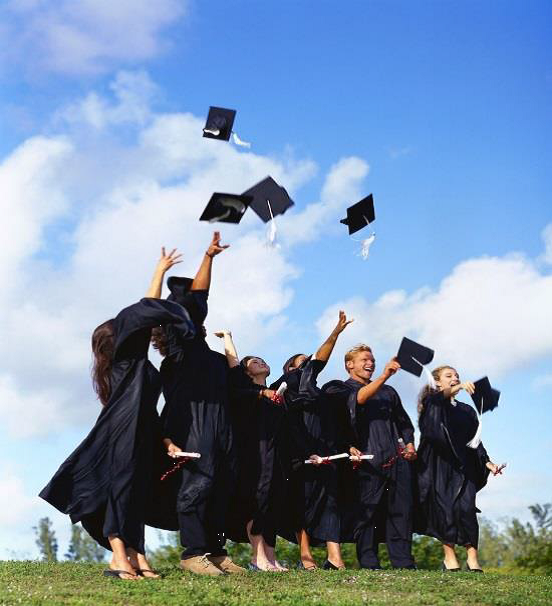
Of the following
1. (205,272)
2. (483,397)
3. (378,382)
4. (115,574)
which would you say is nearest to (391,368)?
(378,382)

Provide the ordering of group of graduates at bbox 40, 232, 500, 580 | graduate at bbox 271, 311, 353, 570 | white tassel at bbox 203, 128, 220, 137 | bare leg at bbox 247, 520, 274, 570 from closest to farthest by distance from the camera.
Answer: group of graduates at bbox 40, 232, 500, 580, bare leg at bbox 247, 520, 274, 570, graduate at bbox 271, 311, 353, 570, white tassel at bbox 203, 128, 220, 137

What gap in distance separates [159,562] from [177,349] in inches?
688

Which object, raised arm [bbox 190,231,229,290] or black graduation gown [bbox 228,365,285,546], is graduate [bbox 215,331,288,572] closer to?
black graduation gown [bbox 228,365,285,546]

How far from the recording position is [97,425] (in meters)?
9.30

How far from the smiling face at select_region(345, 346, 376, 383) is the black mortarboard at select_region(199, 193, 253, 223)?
252cm

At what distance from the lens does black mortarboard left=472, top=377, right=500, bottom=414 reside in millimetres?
12867

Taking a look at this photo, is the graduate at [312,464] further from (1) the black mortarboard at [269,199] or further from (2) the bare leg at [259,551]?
(1) the black mortarboard at [269,199]

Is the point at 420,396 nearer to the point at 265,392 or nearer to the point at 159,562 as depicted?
the point at 265,392

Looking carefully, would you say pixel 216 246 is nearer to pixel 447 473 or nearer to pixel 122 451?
pixel 122 451

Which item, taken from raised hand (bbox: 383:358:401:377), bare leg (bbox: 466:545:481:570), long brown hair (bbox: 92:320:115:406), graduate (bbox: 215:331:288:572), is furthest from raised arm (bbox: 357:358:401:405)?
long brown hair (bbox: 92:320:115:406)

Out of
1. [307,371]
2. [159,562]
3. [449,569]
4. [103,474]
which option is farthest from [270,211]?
[159,562]

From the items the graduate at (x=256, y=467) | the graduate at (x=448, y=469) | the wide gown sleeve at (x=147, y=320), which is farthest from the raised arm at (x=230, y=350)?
the graduate at (x=448, y=469)

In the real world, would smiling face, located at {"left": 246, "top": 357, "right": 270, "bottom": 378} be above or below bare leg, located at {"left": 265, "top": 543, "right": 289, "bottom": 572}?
above

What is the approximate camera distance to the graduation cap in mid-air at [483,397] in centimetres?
1285
